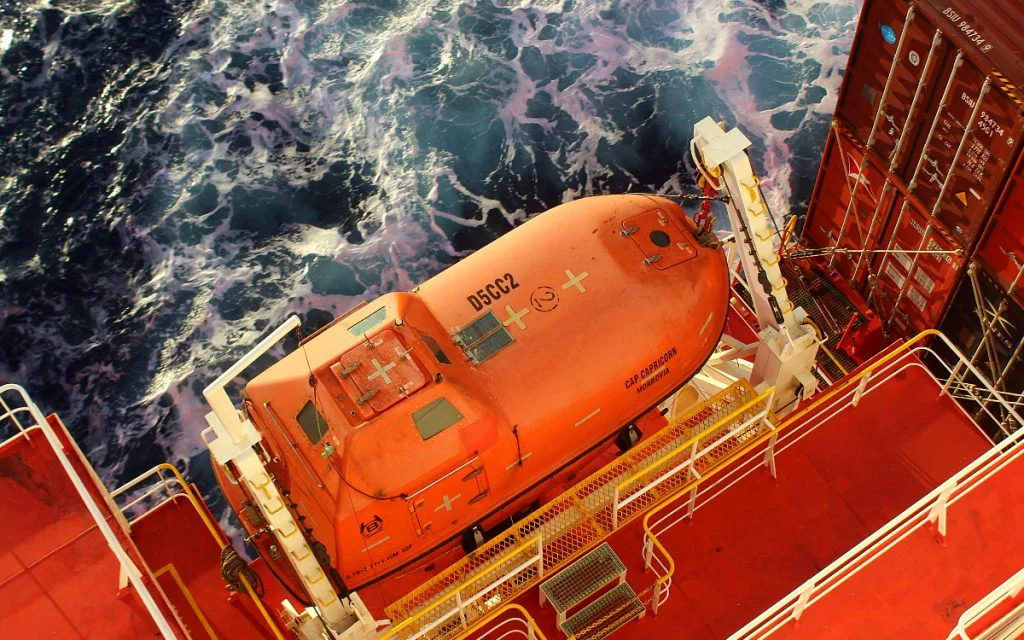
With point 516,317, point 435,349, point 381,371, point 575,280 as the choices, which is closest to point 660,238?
point 575,280

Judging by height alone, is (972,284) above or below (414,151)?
Result: below

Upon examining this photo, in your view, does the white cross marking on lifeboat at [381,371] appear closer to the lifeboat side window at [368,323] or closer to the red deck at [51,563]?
the lifeboat side window at [368,323]

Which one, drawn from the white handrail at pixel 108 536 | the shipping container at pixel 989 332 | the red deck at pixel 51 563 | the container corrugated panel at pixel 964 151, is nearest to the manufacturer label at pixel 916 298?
the shipping container at pixel 989 332

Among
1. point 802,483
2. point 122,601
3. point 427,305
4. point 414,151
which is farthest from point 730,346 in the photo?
point 414,151

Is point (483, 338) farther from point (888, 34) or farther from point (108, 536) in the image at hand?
point (888, 34)

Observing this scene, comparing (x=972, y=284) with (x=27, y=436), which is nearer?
(x=27, y=436)

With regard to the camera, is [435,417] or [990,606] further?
[435,417]

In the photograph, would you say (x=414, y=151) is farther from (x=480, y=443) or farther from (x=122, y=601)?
(x=122, y=601)

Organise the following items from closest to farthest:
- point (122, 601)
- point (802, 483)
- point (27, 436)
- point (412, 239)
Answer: point (122, 601), point (27, 436), point (802, 483), point (412, 239)
